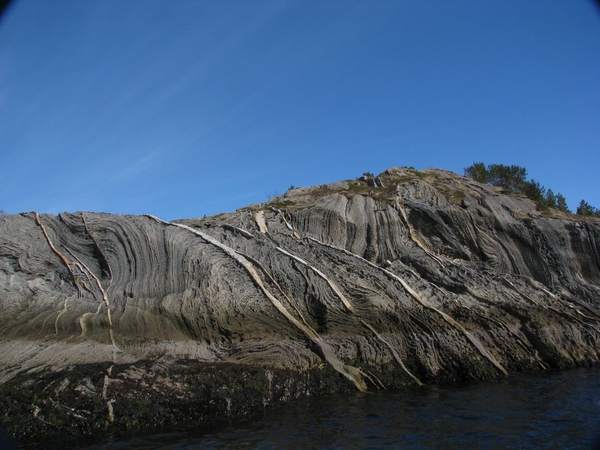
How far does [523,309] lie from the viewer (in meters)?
14.9

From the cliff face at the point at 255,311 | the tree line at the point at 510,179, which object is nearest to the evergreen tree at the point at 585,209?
the tree line at the point at 510,179

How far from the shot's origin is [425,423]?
955cm

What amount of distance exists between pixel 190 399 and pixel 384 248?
9710 mm

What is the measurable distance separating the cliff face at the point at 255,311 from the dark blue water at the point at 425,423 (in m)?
0.97

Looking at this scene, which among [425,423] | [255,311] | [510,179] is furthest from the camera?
[510,179]

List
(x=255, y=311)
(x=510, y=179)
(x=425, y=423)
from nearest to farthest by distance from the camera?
(x=425, y=423) → (x=255, y=311) → (x=510, y=179)

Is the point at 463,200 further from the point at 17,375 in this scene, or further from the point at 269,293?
the point at 17,375

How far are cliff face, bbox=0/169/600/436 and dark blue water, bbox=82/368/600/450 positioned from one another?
0.97 metres

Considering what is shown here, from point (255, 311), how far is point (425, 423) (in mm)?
5122

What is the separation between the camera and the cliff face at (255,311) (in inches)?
414

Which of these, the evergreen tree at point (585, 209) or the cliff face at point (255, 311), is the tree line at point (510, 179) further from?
the cliff face at point (255, 311)

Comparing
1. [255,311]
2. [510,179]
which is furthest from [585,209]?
[255,311]

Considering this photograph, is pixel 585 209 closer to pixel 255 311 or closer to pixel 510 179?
pixel 510 179

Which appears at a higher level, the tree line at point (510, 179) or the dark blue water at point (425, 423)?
the tree line at point (510, 179)
